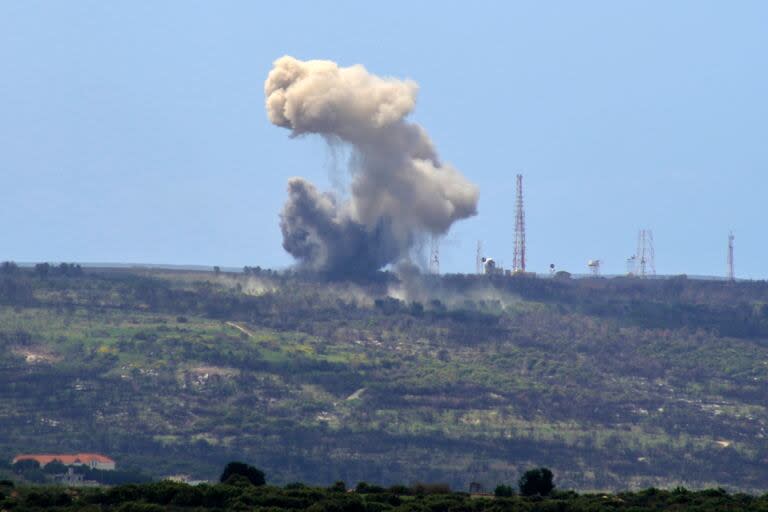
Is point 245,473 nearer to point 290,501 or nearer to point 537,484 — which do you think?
point 537,484

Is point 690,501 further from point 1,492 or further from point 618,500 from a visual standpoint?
point 1,492

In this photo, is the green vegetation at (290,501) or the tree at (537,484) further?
the tree at (537,484)

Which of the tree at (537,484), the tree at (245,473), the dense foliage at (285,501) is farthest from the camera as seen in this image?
the tree at (245,473)

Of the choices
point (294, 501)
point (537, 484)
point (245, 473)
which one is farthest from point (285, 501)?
point (245, 473)

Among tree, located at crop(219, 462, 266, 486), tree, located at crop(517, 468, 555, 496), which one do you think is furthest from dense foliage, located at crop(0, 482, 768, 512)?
tree, located at crop(219, 462, 266, 486)

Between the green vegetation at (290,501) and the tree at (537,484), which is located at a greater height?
the green vegetation at (290,501)

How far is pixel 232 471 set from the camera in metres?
163

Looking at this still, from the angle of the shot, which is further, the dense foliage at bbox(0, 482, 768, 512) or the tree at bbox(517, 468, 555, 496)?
the tree at bbox(517, 468, 555, 496)

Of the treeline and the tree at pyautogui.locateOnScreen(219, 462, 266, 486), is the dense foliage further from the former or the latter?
the tree at pyautogui.locateOnScreen(219, 462, 266, 486)

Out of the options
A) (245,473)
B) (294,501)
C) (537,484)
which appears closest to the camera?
(294,501)

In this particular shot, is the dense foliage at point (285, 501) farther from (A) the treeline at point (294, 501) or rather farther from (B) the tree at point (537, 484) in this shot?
(B) the tree at point (537, 484)

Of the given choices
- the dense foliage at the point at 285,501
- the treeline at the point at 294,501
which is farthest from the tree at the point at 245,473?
the dense foliage at the point at 285,501

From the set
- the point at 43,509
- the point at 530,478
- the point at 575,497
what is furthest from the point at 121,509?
the point at 530,478

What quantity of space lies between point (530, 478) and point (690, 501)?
2410 cm
